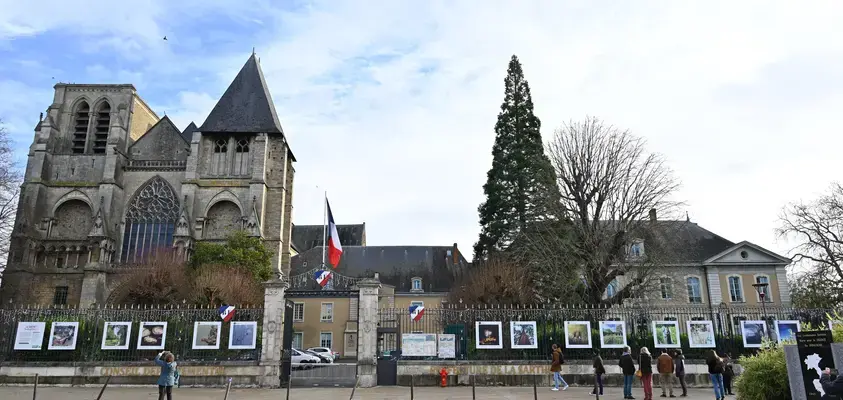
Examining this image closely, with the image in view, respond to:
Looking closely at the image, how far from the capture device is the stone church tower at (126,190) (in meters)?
34.8

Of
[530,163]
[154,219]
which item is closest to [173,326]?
[530,163]

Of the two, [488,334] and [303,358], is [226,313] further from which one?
[303,358]

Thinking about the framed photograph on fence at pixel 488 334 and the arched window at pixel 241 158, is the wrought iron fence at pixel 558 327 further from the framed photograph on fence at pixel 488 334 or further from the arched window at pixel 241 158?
the arched window at pixel 241 158

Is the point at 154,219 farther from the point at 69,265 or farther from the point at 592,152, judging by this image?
the point at 592,152

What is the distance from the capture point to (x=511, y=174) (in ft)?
105

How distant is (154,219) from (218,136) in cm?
706

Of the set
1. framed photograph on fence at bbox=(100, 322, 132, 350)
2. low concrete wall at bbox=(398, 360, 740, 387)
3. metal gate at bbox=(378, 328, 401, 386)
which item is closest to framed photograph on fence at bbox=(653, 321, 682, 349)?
low concrete wall at bbox=(398, 360, 740, 387)

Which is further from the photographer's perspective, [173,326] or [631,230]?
[631,230]

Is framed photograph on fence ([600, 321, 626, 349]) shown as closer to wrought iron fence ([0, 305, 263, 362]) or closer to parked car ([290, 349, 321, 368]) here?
wrought iron fence ([0, 305, 263, 362])

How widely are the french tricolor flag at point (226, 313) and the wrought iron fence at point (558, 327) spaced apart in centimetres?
451

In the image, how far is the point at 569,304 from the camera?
2280 centimetres

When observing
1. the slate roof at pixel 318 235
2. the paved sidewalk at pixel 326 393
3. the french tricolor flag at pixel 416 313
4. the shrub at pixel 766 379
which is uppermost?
the slate roof at pixel 318 235

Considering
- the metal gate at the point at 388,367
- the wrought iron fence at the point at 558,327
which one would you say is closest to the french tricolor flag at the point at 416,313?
the wrought iron fence at the point at 558,327

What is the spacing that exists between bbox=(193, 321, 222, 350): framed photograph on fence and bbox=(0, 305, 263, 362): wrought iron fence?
0.26ft
